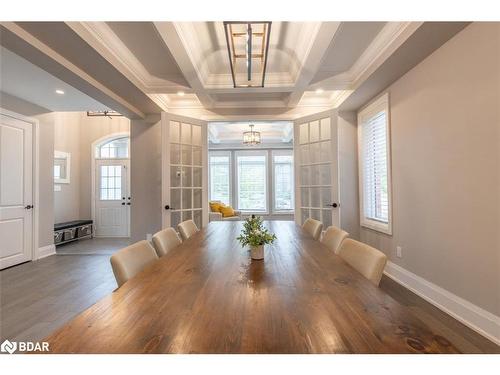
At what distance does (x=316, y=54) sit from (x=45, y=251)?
16.6 feet

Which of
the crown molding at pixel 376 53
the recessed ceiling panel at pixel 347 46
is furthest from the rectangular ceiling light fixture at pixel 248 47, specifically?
the crown molding at pixel 376 53

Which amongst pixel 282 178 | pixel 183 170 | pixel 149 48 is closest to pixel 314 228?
pixel 183 170

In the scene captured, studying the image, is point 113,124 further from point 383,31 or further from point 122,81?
point 383,31

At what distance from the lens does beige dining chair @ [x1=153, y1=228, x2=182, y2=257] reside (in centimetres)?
182

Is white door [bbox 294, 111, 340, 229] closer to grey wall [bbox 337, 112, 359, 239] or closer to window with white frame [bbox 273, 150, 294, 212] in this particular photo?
grey wall [bbox 337, 112, 359, 239]

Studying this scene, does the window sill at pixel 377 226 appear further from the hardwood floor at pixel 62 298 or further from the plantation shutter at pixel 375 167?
the hardwood floor at pixel 62 298

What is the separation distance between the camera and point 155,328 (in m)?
0.75

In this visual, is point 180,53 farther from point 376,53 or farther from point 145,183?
point 145,183

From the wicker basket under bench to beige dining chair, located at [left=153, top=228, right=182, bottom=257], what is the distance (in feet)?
13.8

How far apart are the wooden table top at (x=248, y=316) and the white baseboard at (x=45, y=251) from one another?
410cm

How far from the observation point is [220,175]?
7766mm

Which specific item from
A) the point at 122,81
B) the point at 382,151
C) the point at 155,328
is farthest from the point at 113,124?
the point at 155,328

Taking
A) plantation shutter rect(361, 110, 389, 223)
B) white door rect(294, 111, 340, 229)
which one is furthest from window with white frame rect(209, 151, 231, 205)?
plantation shutter rect(361, 110, 389, 223)
